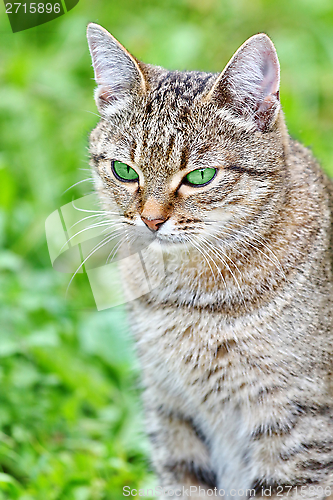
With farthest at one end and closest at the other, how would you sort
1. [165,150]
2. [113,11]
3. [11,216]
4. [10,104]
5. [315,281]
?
1. [113,11]
2. [10,104]
3. [11,216]
4. [315,281]
5. [165,150]

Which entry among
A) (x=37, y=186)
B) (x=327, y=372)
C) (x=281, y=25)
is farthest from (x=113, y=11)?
(x=327, y=372)

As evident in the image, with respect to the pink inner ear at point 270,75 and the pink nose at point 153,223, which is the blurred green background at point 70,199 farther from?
the pink inner ear at point 270,75

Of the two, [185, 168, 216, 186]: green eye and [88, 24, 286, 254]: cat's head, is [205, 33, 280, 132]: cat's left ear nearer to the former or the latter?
[88, 24, 286, 254]: cat's head

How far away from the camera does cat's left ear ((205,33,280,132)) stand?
2.49 meters

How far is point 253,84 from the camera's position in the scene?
2.58 meters

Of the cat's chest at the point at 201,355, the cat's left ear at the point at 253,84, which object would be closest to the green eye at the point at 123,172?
the cat's left ear at the point at 253,84

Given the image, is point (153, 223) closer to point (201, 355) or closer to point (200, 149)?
point (200, 149)

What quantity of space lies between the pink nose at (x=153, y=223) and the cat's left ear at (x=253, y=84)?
560 mm

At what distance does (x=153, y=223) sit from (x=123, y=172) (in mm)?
317

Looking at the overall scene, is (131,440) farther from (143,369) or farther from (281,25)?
(281,25)

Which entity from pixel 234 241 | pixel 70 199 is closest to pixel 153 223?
pixel 234 241

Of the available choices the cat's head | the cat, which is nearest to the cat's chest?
the cat

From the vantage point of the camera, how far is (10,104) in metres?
5.08

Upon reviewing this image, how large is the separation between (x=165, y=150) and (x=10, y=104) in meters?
2.91
